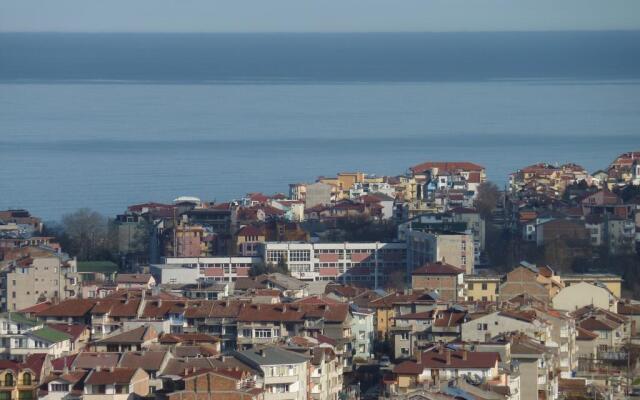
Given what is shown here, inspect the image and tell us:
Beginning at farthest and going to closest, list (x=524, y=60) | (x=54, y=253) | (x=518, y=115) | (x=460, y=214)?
1. (x=524, y=60)
2. (x=518, y=115)
3. (x=460, y=214)
4. (x=54, y=253)

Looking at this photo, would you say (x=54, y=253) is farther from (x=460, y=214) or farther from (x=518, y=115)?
(x=518, y=115)

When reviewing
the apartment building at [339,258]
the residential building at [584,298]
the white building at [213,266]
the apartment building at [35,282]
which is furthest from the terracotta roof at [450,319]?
the apartment building at [339,258]

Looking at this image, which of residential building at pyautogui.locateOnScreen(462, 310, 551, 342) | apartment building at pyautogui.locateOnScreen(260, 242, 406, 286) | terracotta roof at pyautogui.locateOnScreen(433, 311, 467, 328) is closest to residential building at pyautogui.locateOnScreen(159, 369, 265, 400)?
residential building at pyautogui.locateOnScreen(462, 310, 551, 342)

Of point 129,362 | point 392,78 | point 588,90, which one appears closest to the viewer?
point 129,362

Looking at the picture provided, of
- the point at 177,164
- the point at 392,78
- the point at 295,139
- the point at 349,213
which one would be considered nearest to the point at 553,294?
the point at 349,213

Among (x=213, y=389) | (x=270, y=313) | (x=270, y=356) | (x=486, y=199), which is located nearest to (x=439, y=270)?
(x=270, y=313)

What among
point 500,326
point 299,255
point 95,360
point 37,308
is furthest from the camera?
point 299,255

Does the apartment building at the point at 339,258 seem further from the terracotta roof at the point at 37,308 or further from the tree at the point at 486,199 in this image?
the terracotta roof at the point at 37,308

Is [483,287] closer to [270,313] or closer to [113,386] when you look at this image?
[270,313]
